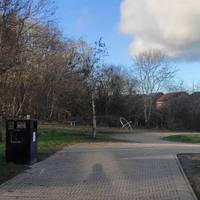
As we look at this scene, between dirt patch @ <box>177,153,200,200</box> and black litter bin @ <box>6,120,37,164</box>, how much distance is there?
474 centimetres

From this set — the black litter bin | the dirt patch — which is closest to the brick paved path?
the dirt patch

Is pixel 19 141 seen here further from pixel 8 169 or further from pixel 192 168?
pixel 192 168

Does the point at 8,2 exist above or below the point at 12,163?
above

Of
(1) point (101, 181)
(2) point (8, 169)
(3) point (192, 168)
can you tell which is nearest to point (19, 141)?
(2) point (8, 169)

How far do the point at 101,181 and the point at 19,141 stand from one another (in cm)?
459

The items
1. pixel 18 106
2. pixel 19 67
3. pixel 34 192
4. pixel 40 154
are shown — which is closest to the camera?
pixel 34 192

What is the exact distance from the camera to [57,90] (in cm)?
4153

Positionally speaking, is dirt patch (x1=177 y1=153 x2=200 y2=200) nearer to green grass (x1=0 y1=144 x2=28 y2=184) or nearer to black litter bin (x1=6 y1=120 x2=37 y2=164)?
green grass (x1=0 y1=144 x2=28 y2=184)

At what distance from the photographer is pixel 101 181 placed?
43.1 feet

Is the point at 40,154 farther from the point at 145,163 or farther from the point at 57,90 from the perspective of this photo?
the point at 57,90

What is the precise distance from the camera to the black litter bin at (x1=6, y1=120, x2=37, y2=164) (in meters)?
16.8

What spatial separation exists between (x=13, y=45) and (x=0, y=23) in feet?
8.37

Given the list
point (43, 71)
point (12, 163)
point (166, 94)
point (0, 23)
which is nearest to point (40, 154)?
point (12, 163)

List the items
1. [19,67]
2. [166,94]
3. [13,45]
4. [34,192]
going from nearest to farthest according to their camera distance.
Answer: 1. [34,192]
2. [13,45]
3. [19,67]
4. [166,94]
